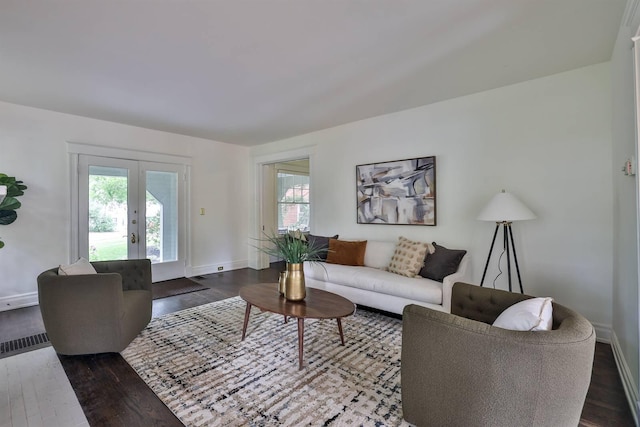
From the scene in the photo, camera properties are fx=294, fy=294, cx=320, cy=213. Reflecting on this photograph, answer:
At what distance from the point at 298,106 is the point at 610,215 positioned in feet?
11.3

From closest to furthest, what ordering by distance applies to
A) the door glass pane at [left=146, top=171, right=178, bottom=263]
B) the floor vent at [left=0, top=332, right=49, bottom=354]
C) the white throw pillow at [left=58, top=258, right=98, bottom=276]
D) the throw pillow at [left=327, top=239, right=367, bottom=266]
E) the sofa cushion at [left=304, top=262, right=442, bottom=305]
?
the white throw pillow at [left=58, top=258, right=98, bottom=276] < the floor vent at [left=0, top=332, right=49, bottom=354] < the sofa cushion at [left=304, top=262, right=442, bottom=305] < the throw pillow at [left=327, top=239, right=367, bottom=266] < the door glass pane at [left=146, top=171, right=178, bottom=263]

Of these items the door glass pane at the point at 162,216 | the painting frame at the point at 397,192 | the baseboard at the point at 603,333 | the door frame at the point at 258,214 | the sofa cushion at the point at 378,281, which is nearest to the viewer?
the baseboard at the point at 603,333

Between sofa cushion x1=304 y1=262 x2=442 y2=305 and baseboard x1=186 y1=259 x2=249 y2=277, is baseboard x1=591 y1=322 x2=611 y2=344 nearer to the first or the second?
sofa cushion x1=304 y1=262 x2=442 y2=305

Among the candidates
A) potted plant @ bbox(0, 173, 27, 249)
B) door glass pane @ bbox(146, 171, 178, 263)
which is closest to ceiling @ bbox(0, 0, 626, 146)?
potted plant @ bbox(0, 173, 27, 249)

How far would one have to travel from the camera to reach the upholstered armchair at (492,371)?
1.27 metres

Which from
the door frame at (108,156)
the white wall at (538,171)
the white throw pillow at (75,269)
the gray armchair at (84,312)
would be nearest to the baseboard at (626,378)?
the white wall at (538,171)

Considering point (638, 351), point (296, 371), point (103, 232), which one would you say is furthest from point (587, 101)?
point (103, 232)

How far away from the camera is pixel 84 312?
2.39 m

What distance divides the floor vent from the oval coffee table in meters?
1.95

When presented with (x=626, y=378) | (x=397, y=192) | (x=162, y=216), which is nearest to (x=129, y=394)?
(x=626, y=378)

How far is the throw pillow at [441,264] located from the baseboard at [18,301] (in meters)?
4.98

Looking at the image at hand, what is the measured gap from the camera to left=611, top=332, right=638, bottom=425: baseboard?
69.3 inches

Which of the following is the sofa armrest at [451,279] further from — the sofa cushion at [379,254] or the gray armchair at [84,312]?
the gray armchair at [84,312]

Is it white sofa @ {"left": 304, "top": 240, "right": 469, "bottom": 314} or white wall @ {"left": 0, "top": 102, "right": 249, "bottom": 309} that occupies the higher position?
white wall @ {"left": 0, "top": 102, "right": 249, "bottom": 309}
